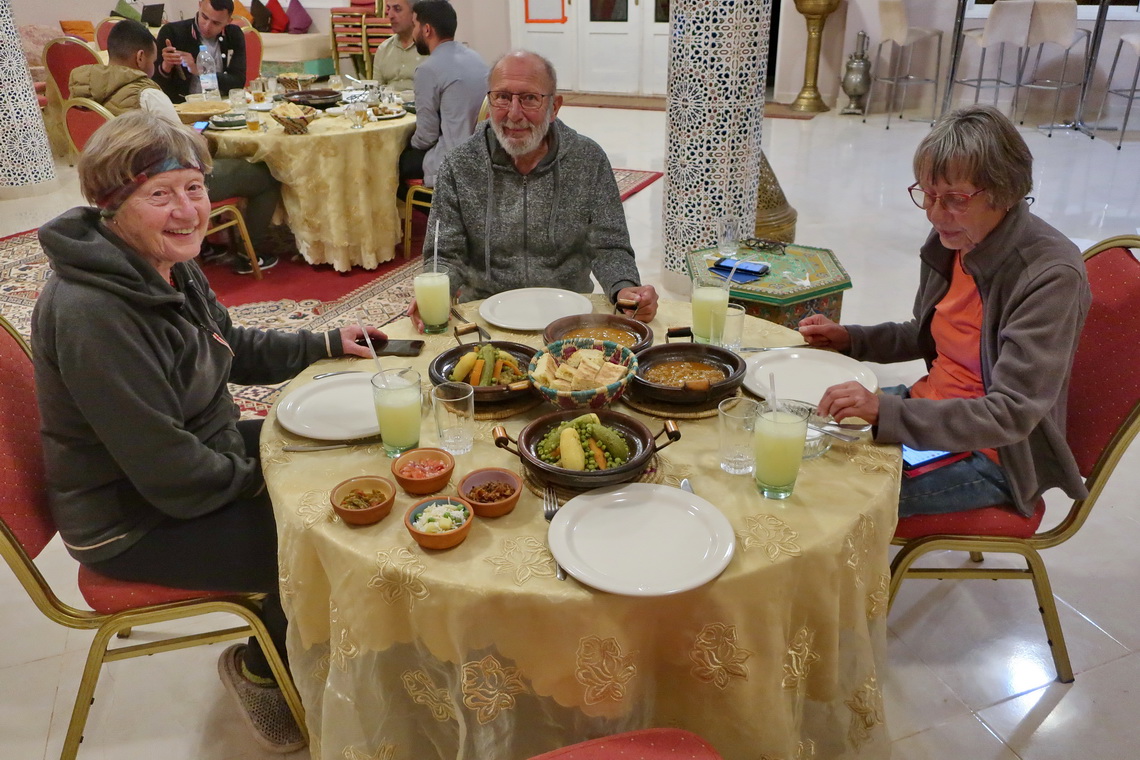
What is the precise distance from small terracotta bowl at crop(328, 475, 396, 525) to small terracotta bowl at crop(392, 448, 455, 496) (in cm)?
2

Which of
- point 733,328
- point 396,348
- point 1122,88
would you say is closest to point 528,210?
point 396,348

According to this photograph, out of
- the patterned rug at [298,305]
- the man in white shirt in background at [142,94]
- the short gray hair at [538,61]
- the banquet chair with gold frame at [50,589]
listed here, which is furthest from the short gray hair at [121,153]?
the man in white shirt in background at [142,94]

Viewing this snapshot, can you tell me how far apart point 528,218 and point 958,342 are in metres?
1.27

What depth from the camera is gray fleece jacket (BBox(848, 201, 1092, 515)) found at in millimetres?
1544

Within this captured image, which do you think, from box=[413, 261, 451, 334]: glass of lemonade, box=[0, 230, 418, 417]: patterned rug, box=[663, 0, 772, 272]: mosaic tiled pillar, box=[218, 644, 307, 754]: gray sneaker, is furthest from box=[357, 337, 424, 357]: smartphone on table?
box=[663, 0, 772, 272]: mosaic tiled pillar

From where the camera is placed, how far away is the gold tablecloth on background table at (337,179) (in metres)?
4.34

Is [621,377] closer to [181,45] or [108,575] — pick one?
[108,575]

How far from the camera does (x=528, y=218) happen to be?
254cm

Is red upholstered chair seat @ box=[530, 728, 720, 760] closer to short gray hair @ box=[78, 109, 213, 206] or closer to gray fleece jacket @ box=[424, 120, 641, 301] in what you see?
short gray hair @ box=[78, 109, 213, 206]

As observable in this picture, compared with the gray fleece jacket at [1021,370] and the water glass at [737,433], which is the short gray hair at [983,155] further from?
the water glass at [737,433]

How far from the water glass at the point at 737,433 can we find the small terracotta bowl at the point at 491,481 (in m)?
0.36

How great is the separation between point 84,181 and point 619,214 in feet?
4.93

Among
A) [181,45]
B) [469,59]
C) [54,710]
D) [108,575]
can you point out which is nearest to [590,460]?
[108,575]

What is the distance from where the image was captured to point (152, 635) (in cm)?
221
